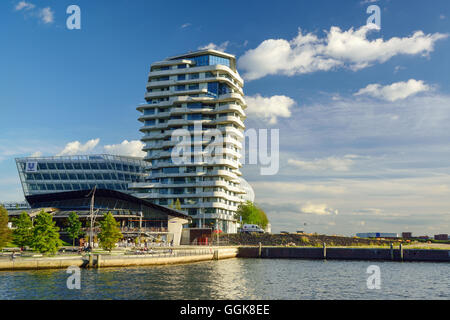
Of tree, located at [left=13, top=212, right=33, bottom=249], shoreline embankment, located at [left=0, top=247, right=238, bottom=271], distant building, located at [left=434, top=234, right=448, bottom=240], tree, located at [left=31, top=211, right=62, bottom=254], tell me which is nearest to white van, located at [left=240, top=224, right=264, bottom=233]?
shoreline embankment, located at [left=0, top=247, right=238, bottom=271]

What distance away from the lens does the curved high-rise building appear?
141375mm

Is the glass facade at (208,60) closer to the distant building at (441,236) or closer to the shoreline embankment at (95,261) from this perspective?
the shoreline embankment at (95,261)

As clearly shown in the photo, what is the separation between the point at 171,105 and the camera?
150 m

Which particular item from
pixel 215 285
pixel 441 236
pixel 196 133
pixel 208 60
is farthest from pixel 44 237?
pixel 441 236

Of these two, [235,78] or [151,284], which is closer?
[151,284]

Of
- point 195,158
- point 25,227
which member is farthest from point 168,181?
point 25,227

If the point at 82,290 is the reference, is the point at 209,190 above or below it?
above

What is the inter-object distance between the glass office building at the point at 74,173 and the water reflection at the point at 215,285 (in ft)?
346

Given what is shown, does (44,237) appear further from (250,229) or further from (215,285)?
(250,229)

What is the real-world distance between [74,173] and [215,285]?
130 meters

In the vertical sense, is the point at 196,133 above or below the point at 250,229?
above

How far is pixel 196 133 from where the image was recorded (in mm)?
144125
